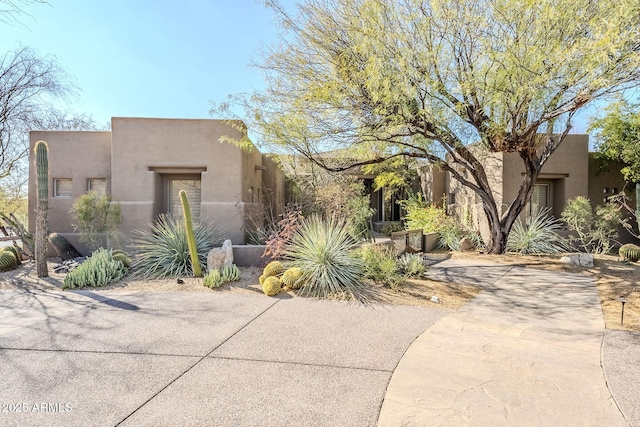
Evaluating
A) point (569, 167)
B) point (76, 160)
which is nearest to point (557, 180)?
point (569, 167)

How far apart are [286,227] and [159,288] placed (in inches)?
124

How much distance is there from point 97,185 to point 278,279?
8.54 metres

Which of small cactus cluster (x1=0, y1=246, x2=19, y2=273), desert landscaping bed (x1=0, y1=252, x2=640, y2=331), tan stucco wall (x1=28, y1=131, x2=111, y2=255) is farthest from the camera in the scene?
tan stucco wall (x1=28, y1=131, x2=111, y2=255)

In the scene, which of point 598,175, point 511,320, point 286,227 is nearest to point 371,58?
point 286,227

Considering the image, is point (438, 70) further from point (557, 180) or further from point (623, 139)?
point (557, 180)

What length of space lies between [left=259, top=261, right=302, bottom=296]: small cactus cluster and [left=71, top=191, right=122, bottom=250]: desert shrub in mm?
5849

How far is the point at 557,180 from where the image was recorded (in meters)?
14.0

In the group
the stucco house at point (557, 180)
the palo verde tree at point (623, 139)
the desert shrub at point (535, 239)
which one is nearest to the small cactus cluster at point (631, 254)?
the desert shrub at point (535, 239)

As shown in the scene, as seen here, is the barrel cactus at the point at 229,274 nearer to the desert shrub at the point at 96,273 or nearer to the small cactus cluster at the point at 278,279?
the small cactus cluster at the point at 278,279

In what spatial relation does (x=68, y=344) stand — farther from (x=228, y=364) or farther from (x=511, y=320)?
(x=511, y=320)

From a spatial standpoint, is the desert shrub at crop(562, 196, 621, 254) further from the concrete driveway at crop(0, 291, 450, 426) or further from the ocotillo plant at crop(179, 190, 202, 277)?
the ocotillo plant at crop(179, 190, 202, 277)

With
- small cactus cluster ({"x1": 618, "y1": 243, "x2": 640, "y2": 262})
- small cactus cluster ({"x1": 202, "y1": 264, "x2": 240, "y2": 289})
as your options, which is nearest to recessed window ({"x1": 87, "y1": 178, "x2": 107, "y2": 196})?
small cactus cluster ({"x1": 202, "y1": 264, "x2": 240, "y2": 289})

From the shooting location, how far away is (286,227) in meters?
8.52

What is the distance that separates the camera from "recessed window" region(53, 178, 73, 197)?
11820 millimetres
